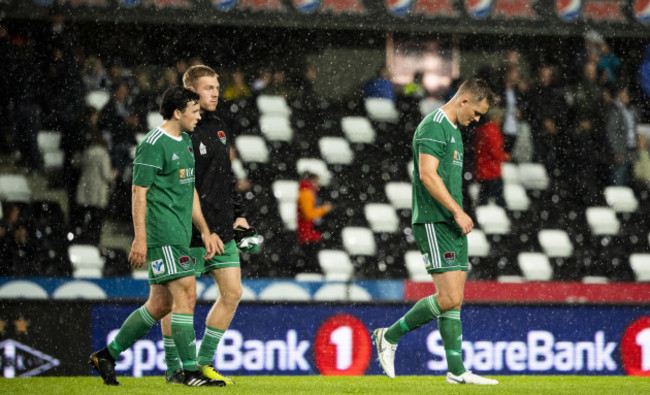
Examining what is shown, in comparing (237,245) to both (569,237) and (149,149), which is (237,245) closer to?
(149,149)

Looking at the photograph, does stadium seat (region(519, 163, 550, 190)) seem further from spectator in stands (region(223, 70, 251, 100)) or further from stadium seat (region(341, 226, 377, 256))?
spectator in stands (region(223, 70, 251, 100))

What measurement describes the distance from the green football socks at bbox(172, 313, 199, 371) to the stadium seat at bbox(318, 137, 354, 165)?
481 centimetres

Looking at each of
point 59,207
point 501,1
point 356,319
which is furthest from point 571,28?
point 59,207

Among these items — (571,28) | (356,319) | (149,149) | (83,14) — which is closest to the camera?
(149,149)

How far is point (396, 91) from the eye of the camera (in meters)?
10.8

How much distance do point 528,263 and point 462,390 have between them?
4199mm

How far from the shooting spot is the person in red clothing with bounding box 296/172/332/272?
9.27m

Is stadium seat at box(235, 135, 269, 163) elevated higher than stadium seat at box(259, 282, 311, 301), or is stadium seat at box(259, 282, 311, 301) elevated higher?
stadium seat at box(235, 135, 269, 163)

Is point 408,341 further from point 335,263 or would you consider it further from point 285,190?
point 285,190

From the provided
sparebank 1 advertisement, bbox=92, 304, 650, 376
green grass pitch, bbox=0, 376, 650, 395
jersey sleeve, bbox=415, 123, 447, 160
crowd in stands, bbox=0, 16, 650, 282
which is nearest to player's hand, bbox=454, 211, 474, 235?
jersey sleeve, bbox=415, 123, 447, 160

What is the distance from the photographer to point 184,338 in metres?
5.53

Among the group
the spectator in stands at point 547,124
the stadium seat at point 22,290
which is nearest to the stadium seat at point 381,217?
the spectator in stands at point 547,124

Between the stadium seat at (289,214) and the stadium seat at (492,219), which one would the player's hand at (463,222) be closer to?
the stadium seat at (289,214)

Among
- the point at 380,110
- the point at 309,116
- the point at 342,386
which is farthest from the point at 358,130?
the point at 342,386
